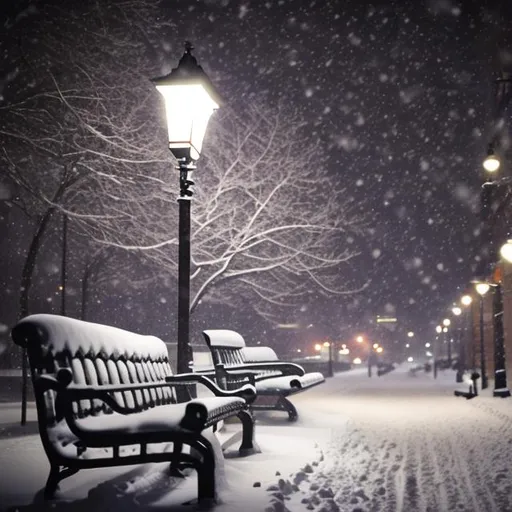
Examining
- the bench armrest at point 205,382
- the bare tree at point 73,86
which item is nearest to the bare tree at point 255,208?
the bare tree at point 73,86

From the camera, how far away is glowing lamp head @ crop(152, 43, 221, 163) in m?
6.63

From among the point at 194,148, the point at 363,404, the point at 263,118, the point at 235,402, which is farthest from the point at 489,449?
the point at 263,118

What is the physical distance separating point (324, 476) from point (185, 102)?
376 cm

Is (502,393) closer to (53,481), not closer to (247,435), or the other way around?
(247,435)

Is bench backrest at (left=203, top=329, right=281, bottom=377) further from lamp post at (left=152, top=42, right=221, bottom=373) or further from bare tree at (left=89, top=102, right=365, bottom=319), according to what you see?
bare tree at (left=89, top=102, right=365, bottom=319)

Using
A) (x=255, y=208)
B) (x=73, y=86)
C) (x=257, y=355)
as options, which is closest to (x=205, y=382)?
(x=257, y=355)

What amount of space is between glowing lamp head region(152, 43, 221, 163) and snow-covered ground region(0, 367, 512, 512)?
3.02m

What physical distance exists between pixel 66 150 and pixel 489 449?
7836 millimetres

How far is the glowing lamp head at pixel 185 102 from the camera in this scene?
6.63 meters

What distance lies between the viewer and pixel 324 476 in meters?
5.82

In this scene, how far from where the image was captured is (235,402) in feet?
17.7

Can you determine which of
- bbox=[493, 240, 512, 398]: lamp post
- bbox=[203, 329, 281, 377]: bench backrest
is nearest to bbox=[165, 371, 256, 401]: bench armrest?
bbox=[203, 329, 281, 377]: bench backrest

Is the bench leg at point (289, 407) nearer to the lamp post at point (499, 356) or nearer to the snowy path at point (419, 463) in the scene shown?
the snowy path at point (419, 463)

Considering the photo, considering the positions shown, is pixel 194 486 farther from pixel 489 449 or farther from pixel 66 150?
pixel 66 150
